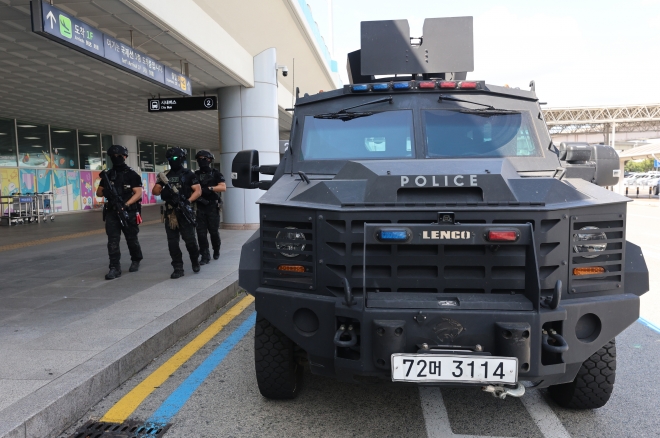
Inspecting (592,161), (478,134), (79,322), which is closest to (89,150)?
(79,322)

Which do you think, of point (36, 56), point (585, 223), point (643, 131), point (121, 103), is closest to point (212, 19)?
point (36, 56)

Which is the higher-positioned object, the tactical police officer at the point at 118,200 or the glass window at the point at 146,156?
the glass window at the point at 146,156

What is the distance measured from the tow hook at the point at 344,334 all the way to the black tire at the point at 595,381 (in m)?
1.57

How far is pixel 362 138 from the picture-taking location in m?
4.16

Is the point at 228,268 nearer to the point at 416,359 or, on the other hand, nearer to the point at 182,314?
the point at 182,314

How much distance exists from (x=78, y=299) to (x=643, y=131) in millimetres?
55421

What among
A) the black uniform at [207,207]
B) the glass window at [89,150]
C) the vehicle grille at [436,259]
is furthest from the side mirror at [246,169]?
the glass window at [89,150]

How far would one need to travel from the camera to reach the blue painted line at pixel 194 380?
11.1 ft

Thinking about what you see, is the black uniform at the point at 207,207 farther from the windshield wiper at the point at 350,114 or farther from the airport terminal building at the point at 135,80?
the windshield wiper at the point at 350,114

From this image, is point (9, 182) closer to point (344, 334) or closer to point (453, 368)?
point (344, 334)

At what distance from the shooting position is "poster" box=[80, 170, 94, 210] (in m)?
23.7

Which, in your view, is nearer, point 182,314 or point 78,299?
point 182,314

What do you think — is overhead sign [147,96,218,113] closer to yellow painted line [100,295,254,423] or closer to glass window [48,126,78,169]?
yellow painted line [100,295,254,423]

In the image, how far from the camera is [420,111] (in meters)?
4.20
